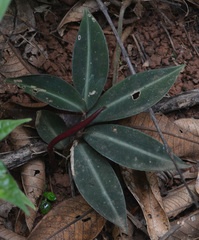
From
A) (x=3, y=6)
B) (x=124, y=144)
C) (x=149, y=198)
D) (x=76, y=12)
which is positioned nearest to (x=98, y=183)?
(x=124, y=144)

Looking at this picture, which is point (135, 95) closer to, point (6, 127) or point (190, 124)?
point (190, 124)

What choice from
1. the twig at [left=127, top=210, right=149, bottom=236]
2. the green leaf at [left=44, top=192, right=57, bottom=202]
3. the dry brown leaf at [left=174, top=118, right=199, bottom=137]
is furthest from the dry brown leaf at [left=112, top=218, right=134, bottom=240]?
the dry brown leaf at [left=174, top=118, right=199, bottom=137]

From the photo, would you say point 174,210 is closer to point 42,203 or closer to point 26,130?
point 42,203

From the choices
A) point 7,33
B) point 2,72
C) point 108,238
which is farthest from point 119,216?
point 7,33

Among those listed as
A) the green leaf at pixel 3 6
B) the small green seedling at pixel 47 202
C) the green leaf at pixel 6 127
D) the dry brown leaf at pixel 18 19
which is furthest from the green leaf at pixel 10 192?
the dry brown leaf at pixel 18 19

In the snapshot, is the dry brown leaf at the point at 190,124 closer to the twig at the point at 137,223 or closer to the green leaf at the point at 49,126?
the twig at the point at 137,223
